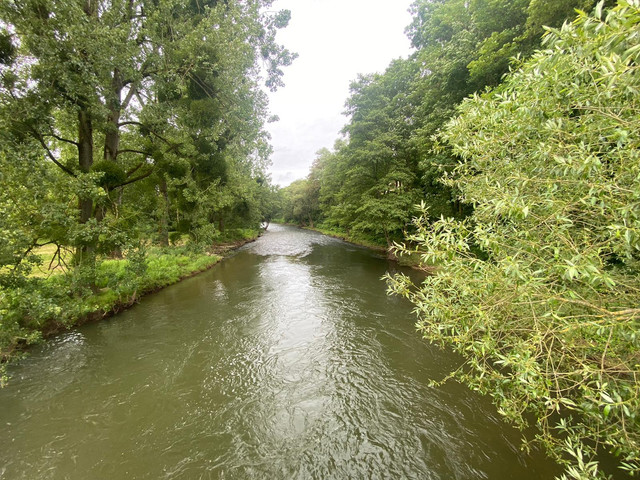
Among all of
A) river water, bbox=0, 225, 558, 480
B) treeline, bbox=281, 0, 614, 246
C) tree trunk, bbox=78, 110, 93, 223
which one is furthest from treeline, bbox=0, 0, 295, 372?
treeline, bbox=281, 0, 614, 246

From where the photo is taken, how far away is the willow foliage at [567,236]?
2133mm

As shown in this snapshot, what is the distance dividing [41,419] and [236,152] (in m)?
12.1

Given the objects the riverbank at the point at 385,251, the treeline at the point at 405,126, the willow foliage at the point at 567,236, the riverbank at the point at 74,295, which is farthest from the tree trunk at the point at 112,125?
the treeline at the point at 405,126

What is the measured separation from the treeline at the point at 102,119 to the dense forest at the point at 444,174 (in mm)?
70

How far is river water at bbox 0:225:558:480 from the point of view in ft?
13.7

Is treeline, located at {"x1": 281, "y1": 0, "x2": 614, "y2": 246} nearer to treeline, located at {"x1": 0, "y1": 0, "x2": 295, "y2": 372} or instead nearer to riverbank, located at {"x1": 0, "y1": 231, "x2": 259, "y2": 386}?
treeline, located at {"x1": 0, "y1": 0, "x2": 295, "y2": 372}

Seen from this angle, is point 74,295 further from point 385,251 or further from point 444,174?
point 385,251

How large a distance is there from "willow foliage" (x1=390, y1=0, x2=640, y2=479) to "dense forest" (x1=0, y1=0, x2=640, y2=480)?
1.5 inches

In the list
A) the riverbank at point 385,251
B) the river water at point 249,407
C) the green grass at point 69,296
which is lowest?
the river water at point 249,407

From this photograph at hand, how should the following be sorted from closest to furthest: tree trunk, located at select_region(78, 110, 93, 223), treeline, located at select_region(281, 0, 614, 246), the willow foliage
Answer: the willow foliage, tree trunk, located at select_region(78, 110, 93, 223), treeline, located at select_region(281, 0, 614, 246)

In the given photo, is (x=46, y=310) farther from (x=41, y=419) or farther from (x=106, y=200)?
(x=106, y=200)

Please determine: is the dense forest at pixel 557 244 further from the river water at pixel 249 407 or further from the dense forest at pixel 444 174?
the river water at pixel 249 407

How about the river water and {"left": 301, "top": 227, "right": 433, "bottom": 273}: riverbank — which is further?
{"left": 301, "top": 227, "right": 433, "bottom": 273}: riverbank

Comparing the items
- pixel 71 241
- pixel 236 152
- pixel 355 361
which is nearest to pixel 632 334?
pixel 355 361
